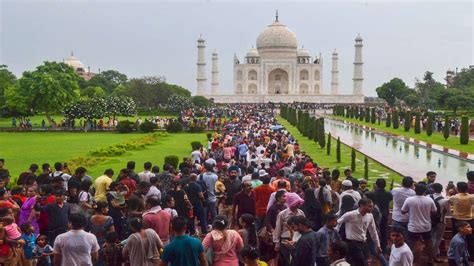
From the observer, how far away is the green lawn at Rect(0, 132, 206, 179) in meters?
14.7

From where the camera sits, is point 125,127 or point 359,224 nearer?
point 359,224

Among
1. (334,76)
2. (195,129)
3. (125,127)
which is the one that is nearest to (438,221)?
(195,129)

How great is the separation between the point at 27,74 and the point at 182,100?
1246 cm

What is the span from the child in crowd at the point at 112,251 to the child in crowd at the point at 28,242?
0.68 m

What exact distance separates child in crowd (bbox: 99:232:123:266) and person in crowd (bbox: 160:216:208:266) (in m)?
0.74

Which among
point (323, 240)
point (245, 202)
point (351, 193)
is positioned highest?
point (351, 193)

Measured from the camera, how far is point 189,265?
158 inches

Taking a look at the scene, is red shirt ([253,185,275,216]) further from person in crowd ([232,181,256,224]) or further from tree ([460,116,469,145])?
tree ([460,116,469,145])

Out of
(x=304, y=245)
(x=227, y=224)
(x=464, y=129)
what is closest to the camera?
(x=304, y=245)

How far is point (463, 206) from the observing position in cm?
561

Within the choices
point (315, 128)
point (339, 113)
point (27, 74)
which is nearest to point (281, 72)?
point (339, 113)

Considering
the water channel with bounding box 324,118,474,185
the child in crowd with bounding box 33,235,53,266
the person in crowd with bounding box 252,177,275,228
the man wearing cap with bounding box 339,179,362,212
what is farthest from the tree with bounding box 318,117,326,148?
the child in crowd with bounding box 33,235,53,266

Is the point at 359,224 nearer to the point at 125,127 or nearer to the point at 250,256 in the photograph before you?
the point at 250,256

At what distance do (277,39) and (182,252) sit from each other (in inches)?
2383
